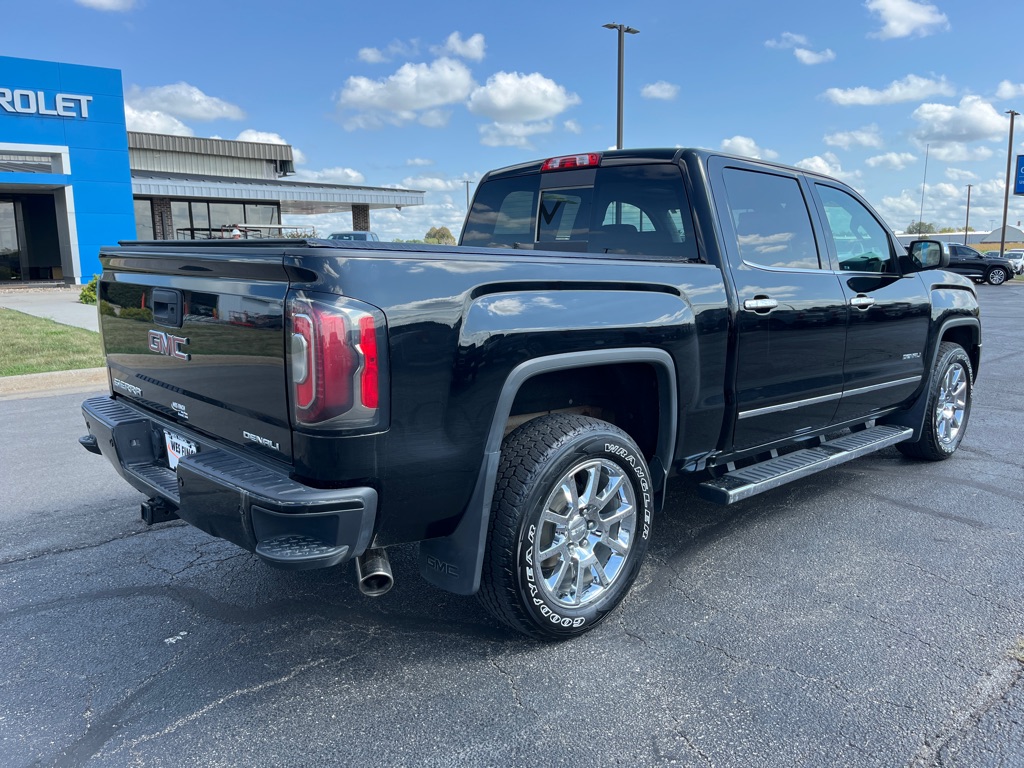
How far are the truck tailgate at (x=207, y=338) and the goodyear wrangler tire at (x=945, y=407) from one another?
4.44m

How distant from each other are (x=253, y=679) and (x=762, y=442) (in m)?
2.59

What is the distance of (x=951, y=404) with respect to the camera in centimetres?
551

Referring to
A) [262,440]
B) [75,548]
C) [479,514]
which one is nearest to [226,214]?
[75,548]

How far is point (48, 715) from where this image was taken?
2520mm

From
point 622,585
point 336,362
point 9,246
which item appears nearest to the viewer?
point 336,362

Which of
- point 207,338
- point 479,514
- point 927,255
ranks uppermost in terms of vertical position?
point 927,255

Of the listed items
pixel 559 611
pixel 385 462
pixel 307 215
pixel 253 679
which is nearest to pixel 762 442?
pixel 559 611

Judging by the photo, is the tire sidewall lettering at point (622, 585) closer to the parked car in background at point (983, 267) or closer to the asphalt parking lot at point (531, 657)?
the asphalt parking lot at point (531, 657)

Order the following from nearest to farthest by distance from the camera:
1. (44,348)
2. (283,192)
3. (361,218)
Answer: (44,348)
(283,192)
(361,218)

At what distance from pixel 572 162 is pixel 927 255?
2.41 m

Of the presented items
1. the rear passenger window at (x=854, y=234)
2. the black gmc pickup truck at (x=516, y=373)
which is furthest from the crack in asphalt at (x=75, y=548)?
the rear passenger window at (x=854, y=234)

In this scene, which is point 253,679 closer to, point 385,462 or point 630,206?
point 385,462

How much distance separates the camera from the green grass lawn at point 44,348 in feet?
29.3

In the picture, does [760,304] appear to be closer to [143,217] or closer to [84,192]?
[84,192]
